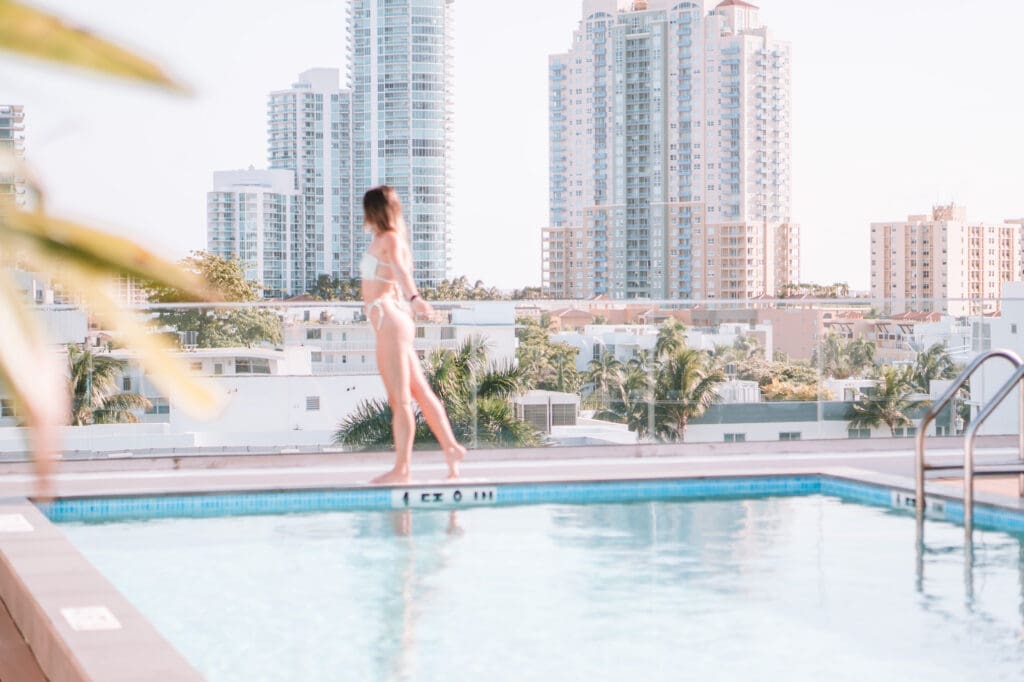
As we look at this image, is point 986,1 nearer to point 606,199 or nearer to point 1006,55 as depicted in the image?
point 1006,55

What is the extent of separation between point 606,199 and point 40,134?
9274 centimetres

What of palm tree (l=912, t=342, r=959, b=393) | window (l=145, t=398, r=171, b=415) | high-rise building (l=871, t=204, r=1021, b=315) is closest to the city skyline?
high-rise building (l=871, t=204, r=1021, b=315)

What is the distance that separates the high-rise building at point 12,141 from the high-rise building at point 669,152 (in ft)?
295

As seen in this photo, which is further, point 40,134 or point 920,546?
point 920,546

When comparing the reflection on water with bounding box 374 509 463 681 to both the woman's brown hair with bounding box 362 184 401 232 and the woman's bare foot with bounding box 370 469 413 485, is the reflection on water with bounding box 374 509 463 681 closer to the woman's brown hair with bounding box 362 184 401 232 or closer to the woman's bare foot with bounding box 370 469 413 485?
the woman's bare foot with bounding box 370 469 413 485

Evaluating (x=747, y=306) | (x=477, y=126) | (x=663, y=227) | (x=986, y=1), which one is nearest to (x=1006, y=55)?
(x=986, y=1)

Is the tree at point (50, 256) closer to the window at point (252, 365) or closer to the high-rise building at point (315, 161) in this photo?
the window at point (252, 365)

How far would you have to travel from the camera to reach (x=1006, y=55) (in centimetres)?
5769

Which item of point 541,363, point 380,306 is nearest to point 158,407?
point 380,306

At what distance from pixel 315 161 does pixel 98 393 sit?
3469 inches

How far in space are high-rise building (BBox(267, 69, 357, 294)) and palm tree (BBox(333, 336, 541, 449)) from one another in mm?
85979

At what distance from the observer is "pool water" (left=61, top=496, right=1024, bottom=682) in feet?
13.2

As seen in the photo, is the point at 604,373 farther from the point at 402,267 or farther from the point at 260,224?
the point at 260,224

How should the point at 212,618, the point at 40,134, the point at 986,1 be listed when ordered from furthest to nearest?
the point at 986,1, the point at 212,618, the point at 40,134
